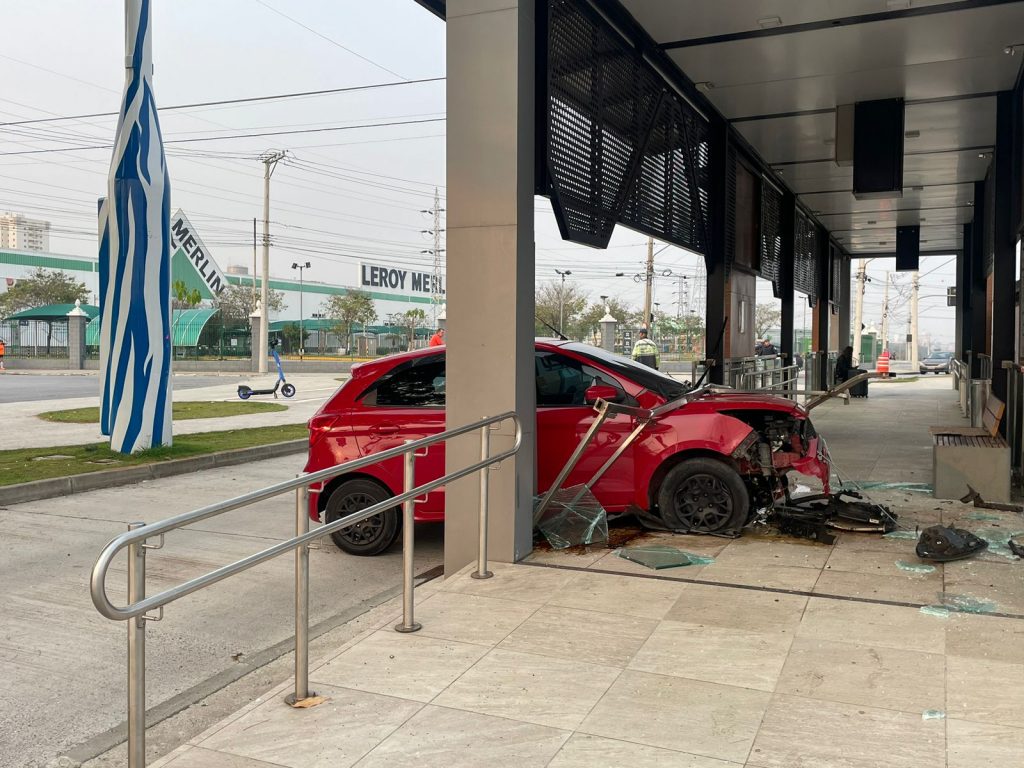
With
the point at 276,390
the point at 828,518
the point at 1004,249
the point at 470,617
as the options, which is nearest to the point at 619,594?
the point at 470,617

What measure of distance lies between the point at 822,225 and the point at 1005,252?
36.7ft

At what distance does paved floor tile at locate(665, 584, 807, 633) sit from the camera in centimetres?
477

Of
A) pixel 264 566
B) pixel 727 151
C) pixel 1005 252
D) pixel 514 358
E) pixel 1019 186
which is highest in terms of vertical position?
pixel 727 151

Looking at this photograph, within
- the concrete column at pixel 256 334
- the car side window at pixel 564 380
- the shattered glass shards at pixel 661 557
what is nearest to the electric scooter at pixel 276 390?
the concrete column at pixel 256 334

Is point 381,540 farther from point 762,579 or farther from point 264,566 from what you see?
point 762,579

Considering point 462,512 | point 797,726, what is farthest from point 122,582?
point 797,726

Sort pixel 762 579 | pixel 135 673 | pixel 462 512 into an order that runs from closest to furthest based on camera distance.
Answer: pixel 135 673 → pixel 762 579 → pixel 462 512

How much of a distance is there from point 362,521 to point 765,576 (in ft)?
10.0

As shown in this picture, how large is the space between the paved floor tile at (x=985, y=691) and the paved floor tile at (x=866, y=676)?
48 millimetres

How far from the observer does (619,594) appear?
209 inches

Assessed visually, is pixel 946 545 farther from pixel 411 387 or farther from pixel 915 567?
pixel 411 387

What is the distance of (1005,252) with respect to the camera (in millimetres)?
10484

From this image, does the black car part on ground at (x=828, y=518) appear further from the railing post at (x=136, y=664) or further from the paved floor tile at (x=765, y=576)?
the railing post at (x=136, y=664)

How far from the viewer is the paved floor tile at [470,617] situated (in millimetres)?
4633
